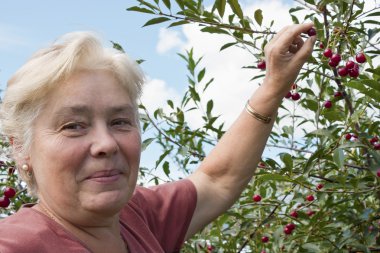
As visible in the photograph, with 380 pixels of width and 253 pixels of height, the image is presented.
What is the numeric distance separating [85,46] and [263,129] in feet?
1.95

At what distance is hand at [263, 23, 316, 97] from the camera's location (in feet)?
5.84

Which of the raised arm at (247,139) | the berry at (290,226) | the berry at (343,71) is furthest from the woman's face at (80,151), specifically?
the berry at (290,226)

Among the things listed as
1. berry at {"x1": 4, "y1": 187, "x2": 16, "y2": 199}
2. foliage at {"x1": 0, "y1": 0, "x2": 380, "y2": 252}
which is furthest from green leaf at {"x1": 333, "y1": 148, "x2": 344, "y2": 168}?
berry at {"x1": 4, "y1": 187, "x2": 16, "y2": 199}

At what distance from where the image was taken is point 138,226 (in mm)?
1868

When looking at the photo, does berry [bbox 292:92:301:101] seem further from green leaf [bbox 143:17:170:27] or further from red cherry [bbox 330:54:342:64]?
green leaf [bbox 143:17:170:27]

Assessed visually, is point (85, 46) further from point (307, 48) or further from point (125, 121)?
point (307, 48)

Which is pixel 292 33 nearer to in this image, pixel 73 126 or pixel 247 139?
pixel 247 139

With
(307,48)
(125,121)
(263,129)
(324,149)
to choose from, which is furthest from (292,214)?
(125,121)

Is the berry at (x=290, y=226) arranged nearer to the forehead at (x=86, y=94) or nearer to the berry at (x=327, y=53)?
the berry at (x=327, y=53)

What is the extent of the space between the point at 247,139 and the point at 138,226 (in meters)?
0.41

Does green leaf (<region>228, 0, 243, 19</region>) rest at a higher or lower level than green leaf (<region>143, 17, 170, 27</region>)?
higher

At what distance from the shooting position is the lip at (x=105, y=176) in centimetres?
158

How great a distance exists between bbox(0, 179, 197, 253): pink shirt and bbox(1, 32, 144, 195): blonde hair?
18cm

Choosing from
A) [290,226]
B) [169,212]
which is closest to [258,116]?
[169,212]
